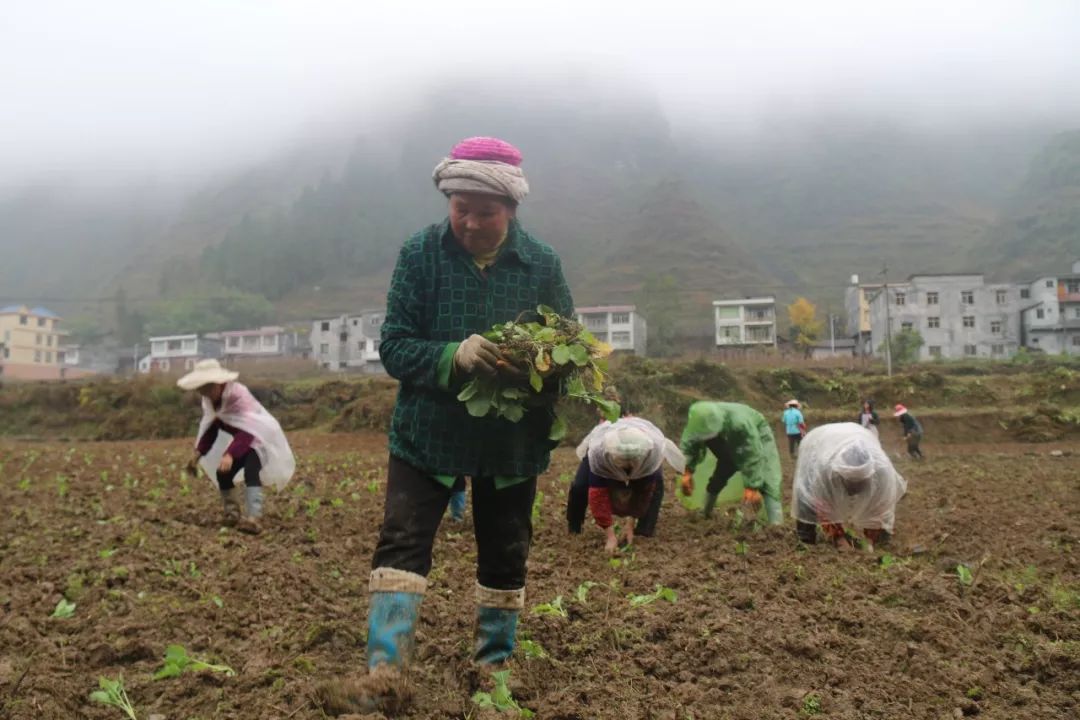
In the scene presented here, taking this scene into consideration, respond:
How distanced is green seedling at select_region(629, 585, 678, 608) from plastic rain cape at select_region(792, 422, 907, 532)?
231 cm

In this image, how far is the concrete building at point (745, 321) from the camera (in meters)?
62.2

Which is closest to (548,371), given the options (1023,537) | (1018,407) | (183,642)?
(183,642)

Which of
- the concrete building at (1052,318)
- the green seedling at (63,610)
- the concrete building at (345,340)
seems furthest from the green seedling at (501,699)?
the concrete building at (345,340)

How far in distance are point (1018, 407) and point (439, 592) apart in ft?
86.0

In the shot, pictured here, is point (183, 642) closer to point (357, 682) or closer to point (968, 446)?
point (357, 682)

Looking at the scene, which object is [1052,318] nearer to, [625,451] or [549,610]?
[625,451]

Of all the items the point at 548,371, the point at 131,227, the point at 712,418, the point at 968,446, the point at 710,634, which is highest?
the point at 131,227

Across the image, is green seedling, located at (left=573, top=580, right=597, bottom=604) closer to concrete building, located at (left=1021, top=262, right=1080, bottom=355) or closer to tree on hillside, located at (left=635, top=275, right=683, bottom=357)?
tree on hillside, located at (left=635, top=275, right=683, bottom=357)

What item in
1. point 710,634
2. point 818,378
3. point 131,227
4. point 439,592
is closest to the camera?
point 710,634

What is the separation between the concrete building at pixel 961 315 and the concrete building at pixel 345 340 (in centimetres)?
3481

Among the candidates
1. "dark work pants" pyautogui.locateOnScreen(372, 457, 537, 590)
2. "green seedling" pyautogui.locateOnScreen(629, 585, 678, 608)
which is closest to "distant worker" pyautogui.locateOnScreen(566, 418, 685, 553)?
"green seedling" pyautogui.locateOnScreen(629, 585, 678, 608)

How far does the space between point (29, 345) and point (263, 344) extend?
1863 cm

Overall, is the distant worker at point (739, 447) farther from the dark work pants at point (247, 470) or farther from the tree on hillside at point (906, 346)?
the tree on hillside at point (906, 346)

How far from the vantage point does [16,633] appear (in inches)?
147
